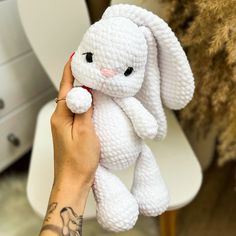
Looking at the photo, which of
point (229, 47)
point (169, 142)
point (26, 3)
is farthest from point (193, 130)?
point (26, 3)

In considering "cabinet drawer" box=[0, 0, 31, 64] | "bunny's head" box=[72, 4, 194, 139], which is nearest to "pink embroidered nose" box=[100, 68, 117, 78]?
"bunny's head" box=[72, 4, 194, 139]

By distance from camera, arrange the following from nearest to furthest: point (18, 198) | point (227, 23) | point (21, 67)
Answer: point (227, 23), point (21, 67), point (18, 198)

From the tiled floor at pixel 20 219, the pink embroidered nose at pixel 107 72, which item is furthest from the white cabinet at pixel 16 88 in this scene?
the pink embroidered nose at pixel 107 72

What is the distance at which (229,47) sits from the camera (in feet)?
2.32

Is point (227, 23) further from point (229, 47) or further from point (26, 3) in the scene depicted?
point (26, 3)

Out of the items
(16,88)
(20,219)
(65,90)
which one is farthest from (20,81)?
(65,90)

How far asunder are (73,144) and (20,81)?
601mm

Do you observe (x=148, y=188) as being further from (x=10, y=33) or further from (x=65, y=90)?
(x=10, y=33)

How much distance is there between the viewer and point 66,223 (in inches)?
24.2

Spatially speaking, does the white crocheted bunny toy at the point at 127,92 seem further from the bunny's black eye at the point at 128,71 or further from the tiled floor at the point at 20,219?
the tiled floor at the point at 20,219

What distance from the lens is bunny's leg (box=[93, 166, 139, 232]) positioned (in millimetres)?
608

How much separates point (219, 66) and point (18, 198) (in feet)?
2.59

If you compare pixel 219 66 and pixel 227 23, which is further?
pixel 219 66

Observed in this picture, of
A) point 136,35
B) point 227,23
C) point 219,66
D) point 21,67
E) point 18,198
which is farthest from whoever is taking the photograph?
point 18,198
